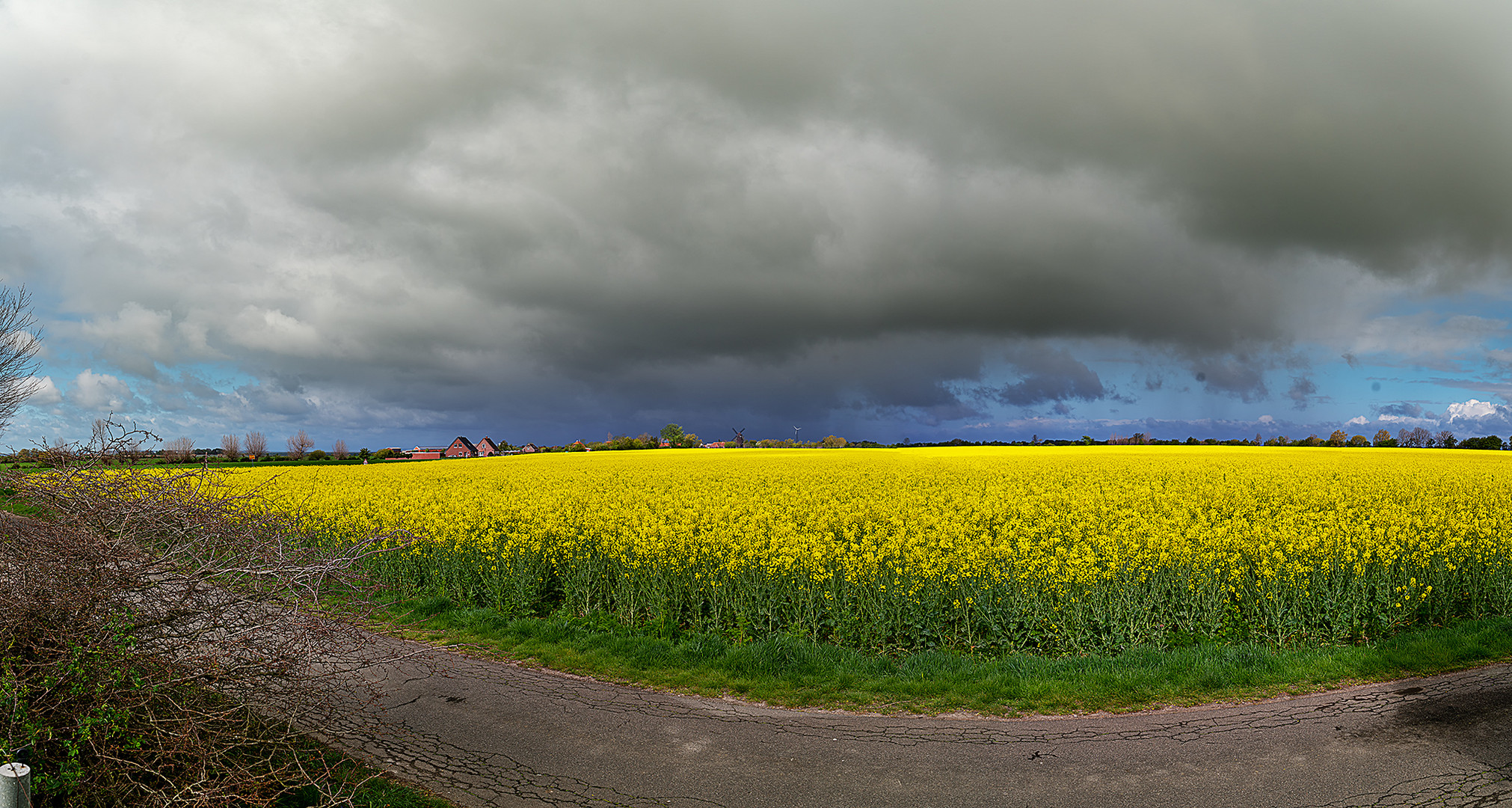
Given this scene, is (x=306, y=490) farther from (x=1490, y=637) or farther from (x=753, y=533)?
(x=1490, y=637)

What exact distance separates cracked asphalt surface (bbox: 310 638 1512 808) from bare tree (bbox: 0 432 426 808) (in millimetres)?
1234

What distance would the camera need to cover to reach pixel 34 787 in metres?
4.23

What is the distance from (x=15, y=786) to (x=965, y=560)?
10.3 metres

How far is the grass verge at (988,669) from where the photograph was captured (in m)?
7.90

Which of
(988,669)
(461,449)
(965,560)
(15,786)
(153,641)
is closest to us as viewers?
(15,786)

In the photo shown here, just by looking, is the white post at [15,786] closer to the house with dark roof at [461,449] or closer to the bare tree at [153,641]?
the bare tree at [153,641]

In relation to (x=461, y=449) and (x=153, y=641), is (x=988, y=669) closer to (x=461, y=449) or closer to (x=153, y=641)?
(x=153, y=641)

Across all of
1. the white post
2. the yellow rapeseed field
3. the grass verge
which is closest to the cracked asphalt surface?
the grass verge

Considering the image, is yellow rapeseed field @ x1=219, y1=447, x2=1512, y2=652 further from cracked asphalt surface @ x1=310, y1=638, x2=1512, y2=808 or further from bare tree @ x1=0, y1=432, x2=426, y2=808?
cracked asphalt surface @ x1=310, y1=638, x2=1512, y2=808

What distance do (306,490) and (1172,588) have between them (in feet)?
79.1

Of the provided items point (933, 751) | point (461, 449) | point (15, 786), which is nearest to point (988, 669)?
point (933, 751)

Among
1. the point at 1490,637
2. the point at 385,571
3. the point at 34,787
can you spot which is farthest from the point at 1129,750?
the point at 385,571

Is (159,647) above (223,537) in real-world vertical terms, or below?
below

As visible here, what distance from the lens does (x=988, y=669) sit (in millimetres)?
8695
